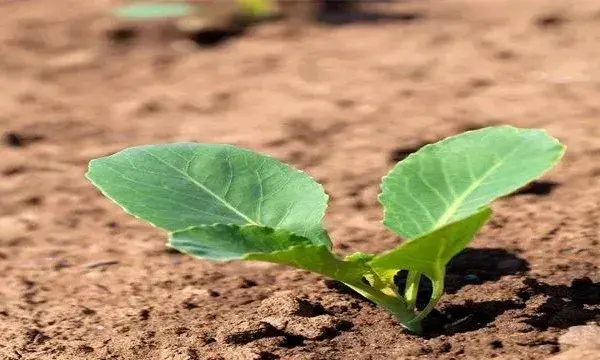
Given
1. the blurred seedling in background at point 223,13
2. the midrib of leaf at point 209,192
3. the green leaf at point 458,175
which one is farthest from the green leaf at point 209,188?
the blurred seedling in background at point 223,13

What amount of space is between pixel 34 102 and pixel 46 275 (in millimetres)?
1411

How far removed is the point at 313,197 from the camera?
154 cm

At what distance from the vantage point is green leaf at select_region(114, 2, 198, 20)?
3936mm

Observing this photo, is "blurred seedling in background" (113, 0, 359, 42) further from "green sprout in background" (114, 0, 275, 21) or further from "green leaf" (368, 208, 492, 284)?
"green leaf" (368, 208, 492, 284)

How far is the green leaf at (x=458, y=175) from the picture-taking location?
4.77 feet

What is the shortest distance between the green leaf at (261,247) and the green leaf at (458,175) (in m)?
0.12

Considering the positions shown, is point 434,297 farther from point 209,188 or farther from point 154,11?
point 154,11

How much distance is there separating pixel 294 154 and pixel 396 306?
3.46 feet

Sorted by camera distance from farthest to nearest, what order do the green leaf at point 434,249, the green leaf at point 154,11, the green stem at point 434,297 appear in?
the green leaf at point 154,11, the green stem at point 434,297, the green leaf at point 434,249

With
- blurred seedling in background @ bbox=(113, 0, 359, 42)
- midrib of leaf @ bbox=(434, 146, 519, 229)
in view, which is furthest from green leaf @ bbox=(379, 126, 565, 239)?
blurred seedling in background @ bbox=(113, 0, 359, 42)

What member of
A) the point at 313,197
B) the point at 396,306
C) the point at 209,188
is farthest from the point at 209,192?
the point at 396,306

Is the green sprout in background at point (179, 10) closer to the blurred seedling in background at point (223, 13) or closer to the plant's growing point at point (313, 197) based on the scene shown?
the blurred seedling in background at point (223, 13)

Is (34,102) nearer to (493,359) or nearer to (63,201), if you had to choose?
(63,201)

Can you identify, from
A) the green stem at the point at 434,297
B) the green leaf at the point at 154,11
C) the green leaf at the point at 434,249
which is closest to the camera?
the green leaf at the point at 434,249
